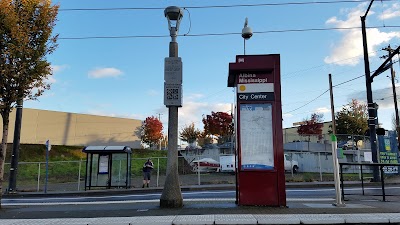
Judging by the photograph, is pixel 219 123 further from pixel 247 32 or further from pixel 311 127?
pixel 247 32

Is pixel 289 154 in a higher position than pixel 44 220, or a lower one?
higher

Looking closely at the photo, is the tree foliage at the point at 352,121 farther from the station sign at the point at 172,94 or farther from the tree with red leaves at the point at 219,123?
the station sign at the point at 172,94

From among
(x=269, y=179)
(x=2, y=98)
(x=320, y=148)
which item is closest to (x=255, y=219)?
(x=269, y=179)

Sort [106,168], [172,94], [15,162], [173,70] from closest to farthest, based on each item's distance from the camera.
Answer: [172,94], [173,70], [15,162], [106,168]

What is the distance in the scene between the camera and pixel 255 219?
7.00m

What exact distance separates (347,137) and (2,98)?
33631 mm

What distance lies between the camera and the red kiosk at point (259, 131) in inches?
353

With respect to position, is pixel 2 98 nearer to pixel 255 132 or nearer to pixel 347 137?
pixel 255 132

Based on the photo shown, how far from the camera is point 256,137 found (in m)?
9.27

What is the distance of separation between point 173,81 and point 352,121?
166 feet

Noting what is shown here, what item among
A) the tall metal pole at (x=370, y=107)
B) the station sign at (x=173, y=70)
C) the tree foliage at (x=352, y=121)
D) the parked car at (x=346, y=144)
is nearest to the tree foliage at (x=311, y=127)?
the tree foliage at (x=352, y=121)

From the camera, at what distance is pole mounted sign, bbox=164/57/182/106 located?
9.56 meters

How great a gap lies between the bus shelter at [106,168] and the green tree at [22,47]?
999 centimetres

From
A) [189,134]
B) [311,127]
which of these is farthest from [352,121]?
[189,134]
